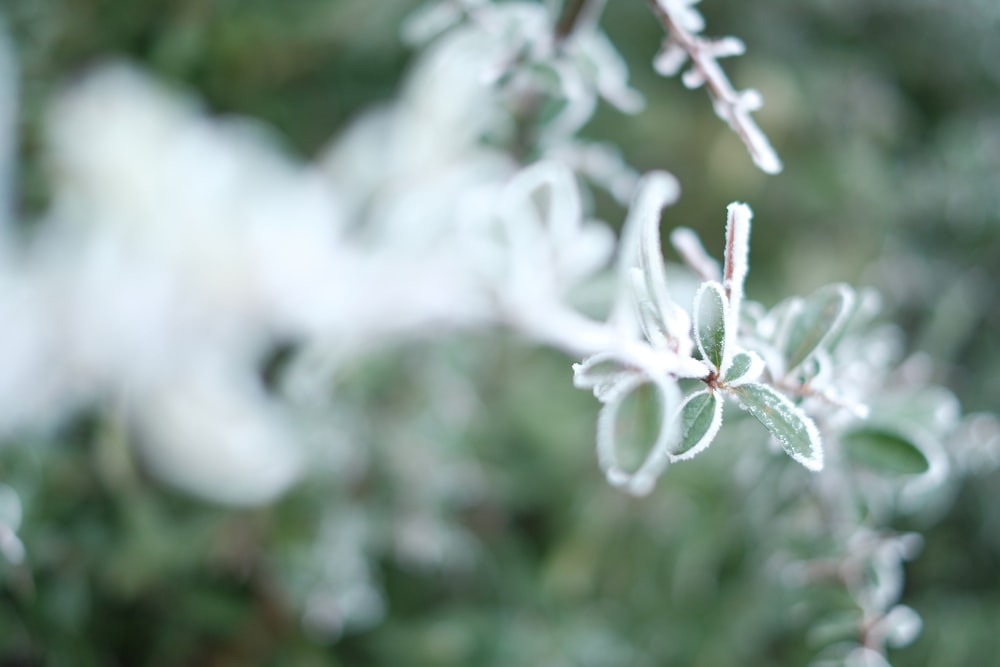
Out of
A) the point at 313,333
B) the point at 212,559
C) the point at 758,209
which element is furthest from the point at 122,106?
the point at 758,209

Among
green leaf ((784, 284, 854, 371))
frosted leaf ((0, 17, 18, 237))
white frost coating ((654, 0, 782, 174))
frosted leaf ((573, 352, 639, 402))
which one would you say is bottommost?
frosted leaf ((573, 352, 639, 402))

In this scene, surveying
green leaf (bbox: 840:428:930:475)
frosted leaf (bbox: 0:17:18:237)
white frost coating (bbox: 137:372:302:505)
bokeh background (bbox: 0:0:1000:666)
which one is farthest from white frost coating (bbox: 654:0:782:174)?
frosted leaf (bbox: 0:17:18:237)

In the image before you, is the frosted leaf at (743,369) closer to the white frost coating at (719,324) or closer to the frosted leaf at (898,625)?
the white frost coating at (719,324)

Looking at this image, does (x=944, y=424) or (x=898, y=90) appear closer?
(x=944, y=424)

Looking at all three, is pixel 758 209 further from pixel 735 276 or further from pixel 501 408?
pixel 735 276

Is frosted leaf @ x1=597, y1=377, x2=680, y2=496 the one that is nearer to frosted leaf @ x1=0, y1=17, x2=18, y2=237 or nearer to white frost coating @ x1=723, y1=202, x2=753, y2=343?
white frost coating @ x1=723, y1=202, x2=753, y2=343
